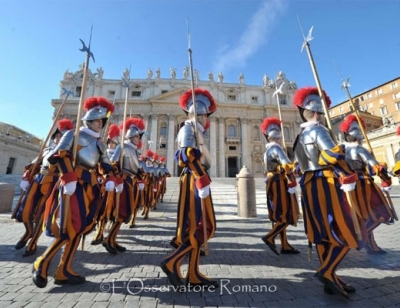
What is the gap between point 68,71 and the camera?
43219mm

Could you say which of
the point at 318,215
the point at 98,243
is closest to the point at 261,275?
the point at 318,215

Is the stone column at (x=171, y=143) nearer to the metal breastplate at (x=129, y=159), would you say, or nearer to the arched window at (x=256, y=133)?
the arched window at (x=256, y=133)

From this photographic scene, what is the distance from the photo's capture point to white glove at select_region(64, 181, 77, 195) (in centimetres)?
254

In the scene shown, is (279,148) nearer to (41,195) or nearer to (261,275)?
(261,275)

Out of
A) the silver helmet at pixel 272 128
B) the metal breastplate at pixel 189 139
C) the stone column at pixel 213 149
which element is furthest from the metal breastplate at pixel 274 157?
the stone column at pixel 213 149

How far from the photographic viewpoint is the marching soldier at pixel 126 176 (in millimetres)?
4125

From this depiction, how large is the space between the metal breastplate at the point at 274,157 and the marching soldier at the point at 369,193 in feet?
4.71

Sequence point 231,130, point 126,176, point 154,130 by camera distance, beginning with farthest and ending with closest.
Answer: point 231,130, point 154,130, point 126,176

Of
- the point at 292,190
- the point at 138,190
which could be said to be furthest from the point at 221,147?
the point at 292,190

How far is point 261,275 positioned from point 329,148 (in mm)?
2010

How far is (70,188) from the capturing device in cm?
256

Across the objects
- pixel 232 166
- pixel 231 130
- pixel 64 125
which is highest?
pixel 231 130

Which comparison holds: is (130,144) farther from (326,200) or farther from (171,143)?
(171,143)

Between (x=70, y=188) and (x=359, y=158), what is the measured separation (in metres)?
5.51
